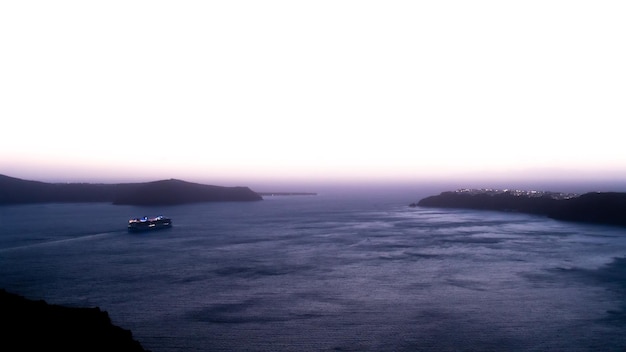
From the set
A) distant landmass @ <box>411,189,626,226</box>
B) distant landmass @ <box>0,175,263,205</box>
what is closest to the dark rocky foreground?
distant landmass @ <box>411,189,626,226</box>

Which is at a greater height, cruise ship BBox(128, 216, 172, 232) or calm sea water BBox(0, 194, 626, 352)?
cruise ship BBox(128, 216, 172, 232)

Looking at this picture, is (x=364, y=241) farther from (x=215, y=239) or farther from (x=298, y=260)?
(x=215, y=239)

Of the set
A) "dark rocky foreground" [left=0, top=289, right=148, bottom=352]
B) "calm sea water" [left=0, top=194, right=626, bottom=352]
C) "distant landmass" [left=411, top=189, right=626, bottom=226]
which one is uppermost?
"distant landmass" [left=411, top=189, right=626, bottom=226]

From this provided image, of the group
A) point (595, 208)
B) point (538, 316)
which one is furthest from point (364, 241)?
point (595, 208)

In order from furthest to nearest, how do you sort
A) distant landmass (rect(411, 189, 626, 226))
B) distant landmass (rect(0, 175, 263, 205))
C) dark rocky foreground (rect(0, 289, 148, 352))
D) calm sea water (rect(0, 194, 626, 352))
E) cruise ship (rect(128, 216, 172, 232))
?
1. distant landmass (rect(0, 175, 263, 205))
2. distant landmass (rect(411, 189, 626, 226))
3. cruise ship (rect(128, 216, 172, 232))
4. calm sea water (rect(0, 194, 626, 352))
5. dark rocky foreground (rect(0, 289, 148, 352))

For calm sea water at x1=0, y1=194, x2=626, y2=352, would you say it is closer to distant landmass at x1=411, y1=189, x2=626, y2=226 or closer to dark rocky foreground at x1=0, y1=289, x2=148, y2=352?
dark rocky foreground at x1=0, y1=289, x2=148, y2=352

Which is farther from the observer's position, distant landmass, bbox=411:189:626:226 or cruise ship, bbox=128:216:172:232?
distant landmass, bbox=411:189:626:226
